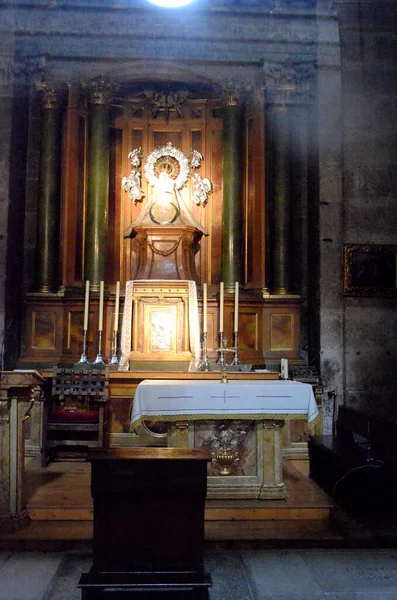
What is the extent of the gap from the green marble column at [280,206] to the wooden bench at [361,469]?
207cm

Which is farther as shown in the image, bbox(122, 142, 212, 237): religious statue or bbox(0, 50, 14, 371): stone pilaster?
bbox(122, 142, 212, 237): religious statue

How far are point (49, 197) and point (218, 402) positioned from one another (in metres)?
4.08

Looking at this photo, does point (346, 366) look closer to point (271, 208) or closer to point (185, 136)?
point (271, 208)

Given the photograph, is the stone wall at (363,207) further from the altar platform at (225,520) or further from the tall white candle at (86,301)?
the tall white candle at (86,301)

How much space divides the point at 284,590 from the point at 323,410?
379 centimetres

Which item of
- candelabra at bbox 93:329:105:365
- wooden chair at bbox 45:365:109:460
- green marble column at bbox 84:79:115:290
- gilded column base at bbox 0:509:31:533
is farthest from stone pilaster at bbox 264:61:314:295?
gilded column base at bbox 0:509:31:533

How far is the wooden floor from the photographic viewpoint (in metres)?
4.11

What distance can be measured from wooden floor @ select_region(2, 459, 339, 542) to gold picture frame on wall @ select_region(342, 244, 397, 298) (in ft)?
9.86

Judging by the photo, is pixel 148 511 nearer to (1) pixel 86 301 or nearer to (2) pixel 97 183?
(1) pixel 86 301

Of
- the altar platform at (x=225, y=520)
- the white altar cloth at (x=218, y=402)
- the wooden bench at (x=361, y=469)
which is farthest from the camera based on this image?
the white altar cloth at (x=218, y=402)

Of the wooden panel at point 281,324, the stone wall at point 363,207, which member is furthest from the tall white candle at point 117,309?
the stone wall at point 363,207

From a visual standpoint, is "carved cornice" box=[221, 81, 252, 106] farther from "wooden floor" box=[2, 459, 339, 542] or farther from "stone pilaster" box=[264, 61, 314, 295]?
"wooden floor" box=[2, 459, 339, 542]

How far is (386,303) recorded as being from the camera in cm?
721

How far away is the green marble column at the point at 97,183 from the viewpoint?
746cm
